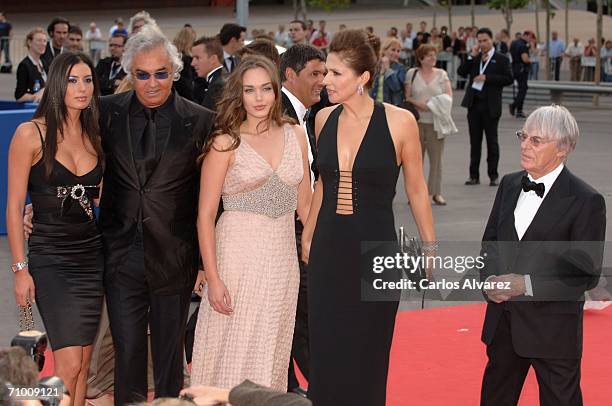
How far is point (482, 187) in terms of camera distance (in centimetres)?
1493

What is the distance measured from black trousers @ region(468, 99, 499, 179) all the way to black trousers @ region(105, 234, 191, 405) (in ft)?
31.3

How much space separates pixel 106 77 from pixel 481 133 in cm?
→ 521

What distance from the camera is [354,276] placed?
5395 mm

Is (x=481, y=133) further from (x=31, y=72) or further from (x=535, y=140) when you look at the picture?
(x=535, y=140)

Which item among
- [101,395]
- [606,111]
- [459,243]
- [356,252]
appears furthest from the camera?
[606,111]

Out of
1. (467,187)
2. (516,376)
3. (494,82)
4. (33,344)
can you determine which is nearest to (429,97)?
(494,82)

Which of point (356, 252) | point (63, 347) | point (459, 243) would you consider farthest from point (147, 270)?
point (459, 243)

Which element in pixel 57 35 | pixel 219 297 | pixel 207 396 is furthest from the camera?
pixel 57 35

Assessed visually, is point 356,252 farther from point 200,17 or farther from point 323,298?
point 200,17

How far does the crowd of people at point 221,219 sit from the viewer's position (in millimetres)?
5383

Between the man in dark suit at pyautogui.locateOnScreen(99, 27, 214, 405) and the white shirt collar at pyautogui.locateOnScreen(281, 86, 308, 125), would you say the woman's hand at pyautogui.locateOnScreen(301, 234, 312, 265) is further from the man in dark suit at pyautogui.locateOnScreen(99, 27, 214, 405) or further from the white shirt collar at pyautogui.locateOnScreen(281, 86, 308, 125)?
the white shirt collar at pyautogui.locateOnScreen(281, 86, 308, 125)

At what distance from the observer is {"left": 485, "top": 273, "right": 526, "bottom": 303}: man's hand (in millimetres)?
5148

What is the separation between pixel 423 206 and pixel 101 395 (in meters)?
2.17

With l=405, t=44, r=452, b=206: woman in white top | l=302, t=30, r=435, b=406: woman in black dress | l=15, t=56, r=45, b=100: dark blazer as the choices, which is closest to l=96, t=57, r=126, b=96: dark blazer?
l=15, t=56, r=45, b=100: dark blazer
